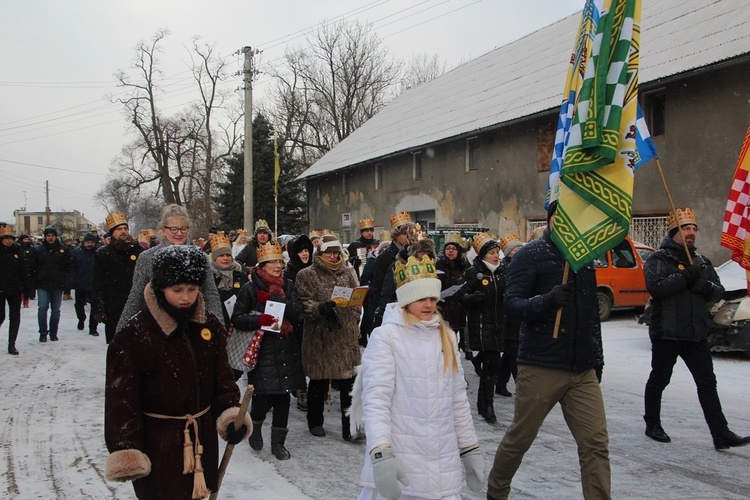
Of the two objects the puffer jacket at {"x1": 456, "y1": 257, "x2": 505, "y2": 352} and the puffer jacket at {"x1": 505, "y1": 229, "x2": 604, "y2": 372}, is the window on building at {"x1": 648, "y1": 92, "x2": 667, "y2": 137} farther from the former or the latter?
the puffer jacket at {"x1": 505, "y1": 229, "x2": 604, "y2": 372}

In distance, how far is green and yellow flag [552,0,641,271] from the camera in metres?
4.21

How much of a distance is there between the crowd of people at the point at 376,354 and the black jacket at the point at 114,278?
0.02 meters

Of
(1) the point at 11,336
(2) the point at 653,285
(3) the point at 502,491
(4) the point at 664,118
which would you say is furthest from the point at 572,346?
(4) the point at 664,118

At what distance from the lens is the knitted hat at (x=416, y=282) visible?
11.5ft

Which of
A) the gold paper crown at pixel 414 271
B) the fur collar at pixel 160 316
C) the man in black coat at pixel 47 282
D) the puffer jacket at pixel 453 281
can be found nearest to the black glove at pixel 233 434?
the fur collar at pixel 160 316

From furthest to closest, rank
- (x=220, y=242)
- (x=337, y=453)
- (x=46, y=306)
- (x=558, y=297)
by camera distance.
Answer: (x=46, y=306) < (x=220, y=242) < (x=337, y=453) < (x=558, y=297)

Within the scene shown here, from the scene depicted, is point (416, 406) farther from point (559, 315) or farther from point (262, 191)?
point (262, 191)

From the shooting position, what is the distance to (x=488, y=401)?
6758mm

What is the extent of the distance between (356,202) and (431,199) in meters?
7.60

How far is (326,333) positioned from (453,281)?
248cm

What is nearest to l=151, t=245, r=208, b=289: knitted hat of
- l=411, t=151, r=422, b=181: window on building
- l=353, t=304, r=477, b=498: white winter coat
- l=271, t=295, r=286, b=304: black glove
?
l=353, t=304, r=477, b=498: white winter coat

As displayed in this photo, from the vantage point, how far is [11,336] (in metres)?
10.4

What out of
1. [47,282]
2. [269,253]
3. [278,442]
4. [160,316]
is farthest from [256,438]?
[47,282]

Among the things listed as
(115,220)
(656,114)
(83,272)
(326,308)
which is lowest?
(326,308)
